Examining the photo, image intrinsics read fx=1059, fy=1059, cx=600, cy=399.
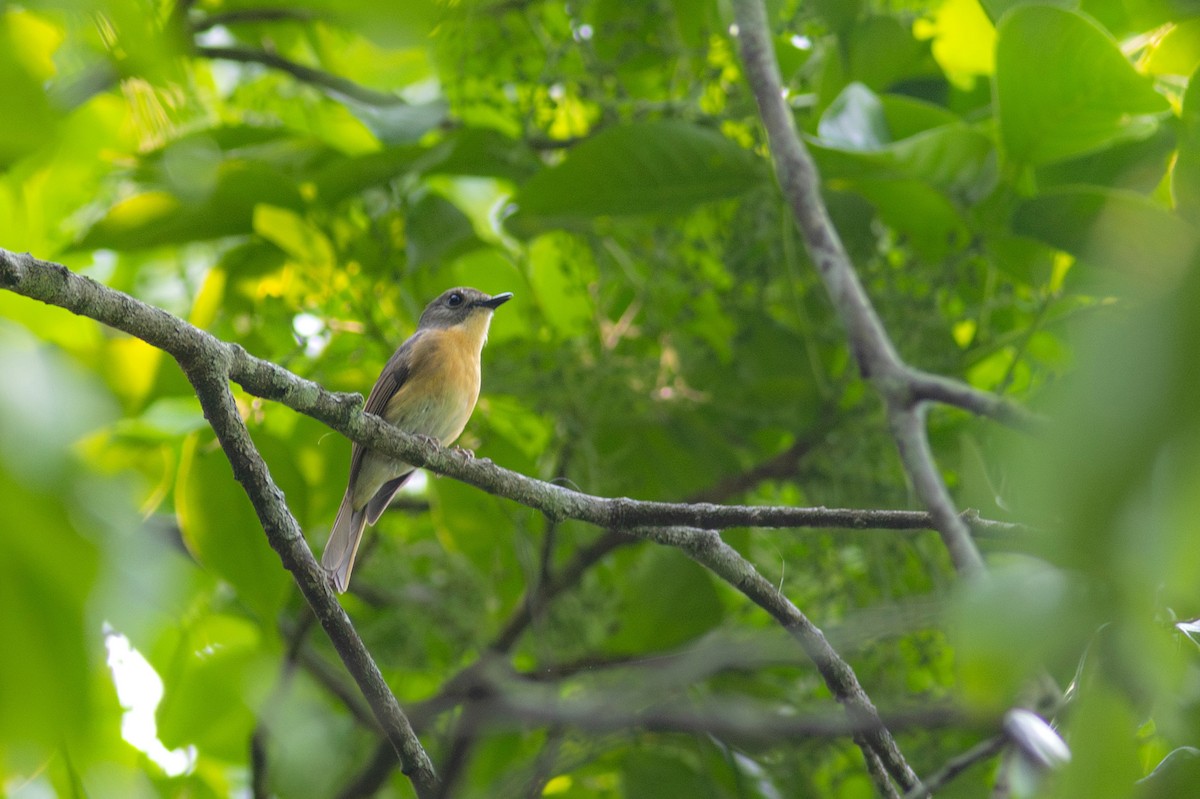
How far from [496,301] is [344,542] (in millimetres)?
1164

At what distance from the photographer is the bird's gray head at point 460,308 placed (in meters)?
4.38

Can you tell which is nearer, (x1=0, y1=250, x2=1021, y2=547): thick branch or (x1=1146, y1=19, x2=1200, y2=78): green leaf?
(x1=0, y1=250, x2=1021, y2=547): thick branch

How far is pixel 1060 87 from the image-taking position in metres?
2.90

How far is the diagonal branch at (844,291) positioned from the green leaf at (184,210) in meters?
1.56

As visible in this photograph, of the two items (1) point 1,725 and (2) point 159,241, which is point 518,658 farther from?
(1) point 1,725

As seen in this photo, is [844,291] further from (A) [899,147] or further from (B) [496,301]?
(B) [496,301]

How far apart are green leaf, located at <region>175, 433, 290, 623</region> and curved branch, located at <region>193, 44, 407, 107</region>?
1664 millimetres

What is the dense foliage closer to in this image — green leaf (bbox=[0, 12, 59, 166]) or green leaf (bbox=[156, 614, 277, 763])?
green leaf (bbox=[156, 614, 277, 763])

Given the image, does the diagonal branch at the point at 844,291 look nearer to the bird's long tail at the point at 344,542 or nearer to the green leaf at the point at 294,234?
the green leaf at the point at 294,234

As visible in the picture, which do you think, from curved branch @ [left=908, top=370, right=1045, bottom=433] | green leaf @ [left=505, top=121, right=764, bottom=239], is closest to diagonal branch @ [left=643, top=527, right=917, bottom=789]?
curved branch @ [left=908, top=370, right=1045, bottom=433]

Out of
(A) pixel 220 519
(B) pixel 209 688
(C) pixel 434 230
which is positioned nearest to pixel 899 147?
(C) pixel 434 230

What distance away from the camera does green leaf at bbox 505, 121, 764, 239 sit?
133 inches

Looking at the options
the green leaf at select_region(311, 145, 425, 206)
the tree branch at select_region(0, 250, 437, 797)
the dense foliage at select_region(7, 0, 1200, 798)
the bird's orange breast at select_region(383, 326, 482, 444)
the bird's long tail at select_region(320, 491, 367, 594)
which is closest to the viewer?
the tree branch at select_region(0, 250, 437, 797)

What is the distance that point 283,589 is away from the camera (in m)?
3.05
